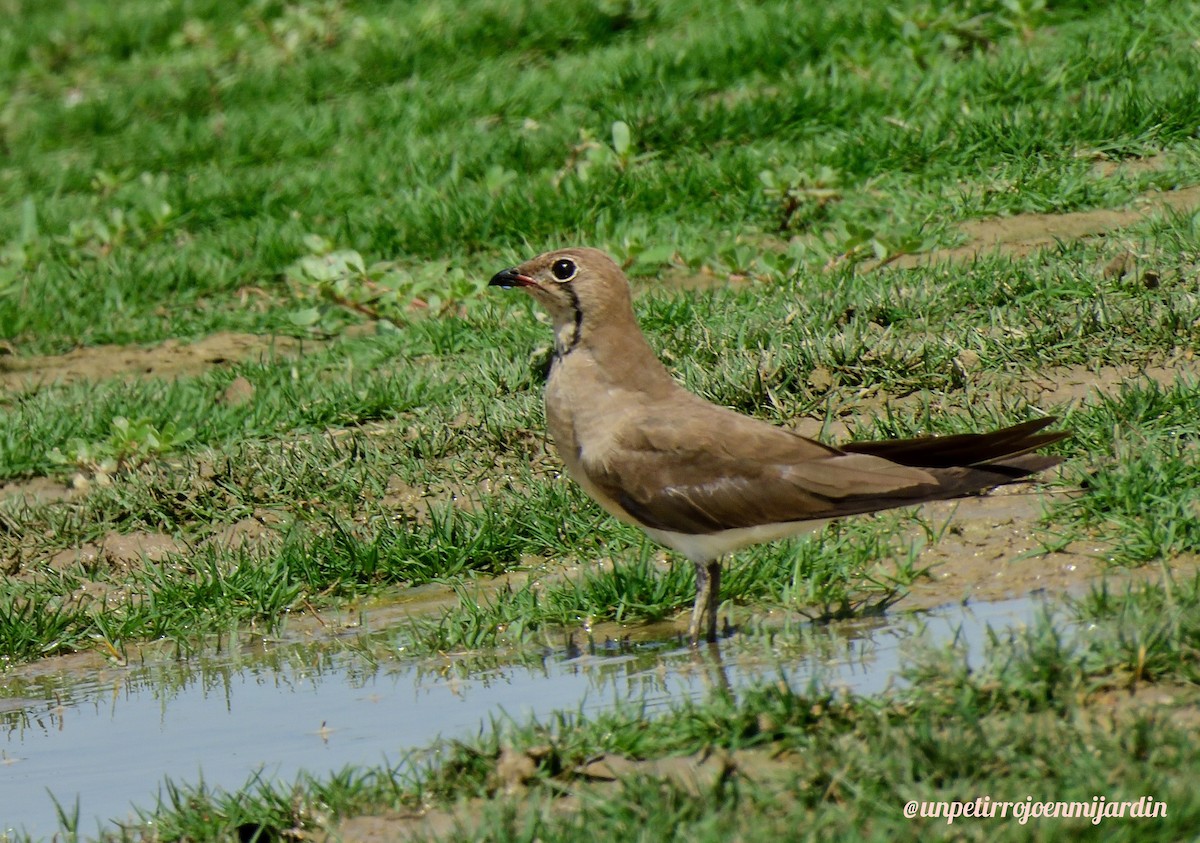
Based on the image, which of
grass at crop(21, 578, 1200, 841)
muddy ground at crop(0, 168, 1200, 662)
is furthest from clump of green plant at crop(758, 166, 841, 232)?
Result: grass at crop(21, 578, 1200, 841)

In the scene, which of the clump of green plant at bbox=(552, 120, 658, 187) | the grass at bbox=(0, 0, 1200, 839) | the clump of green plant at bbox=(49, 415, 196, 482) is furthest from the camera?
the clump of green plant at bbox=(552, 120, 658, 187)

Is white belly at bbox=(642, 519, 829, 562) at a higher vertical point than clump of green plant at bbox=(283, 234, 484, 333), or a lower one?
higher

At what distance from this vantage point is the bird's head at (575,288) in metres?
5.41

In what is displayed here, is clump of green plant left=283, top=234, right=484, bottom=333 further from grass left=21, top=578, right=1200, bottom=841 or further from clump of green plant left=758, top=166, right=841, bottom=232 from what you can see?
grass left=21, top=578, right=1200, bottom=841

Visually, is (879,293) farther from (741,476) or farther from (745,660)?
(745,660)

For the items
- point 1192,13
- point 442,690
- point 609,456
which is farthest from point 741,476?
point 1192,13

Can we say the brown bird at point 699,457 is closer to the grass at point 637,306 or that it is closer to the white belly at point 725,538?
the white belly at point 725,538

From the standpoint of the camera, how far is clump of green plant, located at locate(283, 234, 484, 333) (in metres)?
8.05

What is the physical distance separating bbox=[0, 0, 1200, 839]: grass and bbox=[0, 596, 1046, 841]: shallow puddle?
184 millimetres

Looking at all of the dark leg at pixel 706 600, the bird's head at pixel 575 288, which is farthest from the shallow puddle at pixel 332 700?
the bird's head at pixel 575 288

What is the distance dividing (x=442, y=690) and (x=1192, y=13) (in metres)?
6.11

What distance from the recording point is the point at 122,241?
9625mm

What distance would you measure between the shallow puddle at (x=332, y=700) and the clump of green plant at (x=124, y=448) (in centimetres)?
173

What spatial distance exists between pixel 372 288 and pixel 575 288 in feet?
9.74
